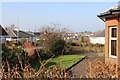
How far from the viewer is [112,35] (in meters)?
12.4

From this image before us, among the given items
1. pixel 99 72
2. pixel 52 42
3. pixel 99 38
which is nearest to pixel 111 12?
pixel 99 72

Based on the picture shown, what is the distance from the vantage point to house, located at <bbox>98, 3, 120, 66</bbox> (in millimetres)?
11445

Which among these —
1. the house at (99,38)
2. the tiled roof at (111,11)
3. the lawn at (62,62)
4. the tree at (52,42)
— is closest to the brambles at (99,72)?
the lawn at (62,62)

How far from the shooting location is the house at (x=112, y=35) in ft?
37.6

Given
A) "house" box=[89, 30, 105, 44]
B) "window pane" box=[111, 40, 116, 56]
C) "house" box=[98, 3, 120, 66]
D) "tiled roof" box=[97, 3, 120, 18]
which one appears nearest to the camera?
"tiled roof" box=[97, 3, 120, 18]

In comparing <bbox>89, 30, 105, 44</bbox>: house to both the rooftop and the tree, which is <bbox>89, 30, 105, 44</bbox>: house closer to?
the tree

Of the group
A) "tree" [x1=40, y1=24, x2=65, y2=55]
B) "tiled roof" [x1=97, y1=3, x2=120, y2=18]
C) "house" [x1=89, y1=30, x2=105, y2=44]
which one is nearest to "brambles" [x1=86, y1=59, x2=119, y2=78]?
"tiled roof" [x1=97, y1=3, x2=120, y2=18]

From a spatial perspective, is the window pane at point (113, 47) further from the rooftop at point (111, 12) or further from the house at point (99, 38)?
the house at point (99, 38)

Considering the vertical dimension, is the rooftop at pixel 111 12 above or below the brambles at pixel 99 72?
above

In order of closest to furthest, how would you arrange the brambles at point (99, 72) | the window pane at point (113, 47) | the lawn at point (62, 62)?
the brambles at point (99, 72) → the lawn at point (62, 62) → the window pane at point (113, 47)

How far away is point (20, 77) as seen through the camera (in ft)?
13.7

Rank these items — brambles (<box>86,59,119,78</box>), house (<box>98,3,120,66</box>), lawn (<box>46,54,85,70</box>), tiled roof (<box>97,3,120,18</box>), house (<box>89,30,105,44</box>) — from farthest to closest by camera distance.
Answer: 1. house (<box>89,30,105,44</box>)
2. house (<box>98,3,120,66</box>)
3. tiled roof (<box>97,3,120,18</box>)
4. lawn (<box>46,54,85,70</box>)
5. brambles (<box>86,59,119,78</box>)

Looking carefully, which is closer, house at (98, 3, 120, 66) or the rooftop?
the rooftop

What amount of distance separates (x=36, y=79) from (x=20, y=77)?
30 centimetres
